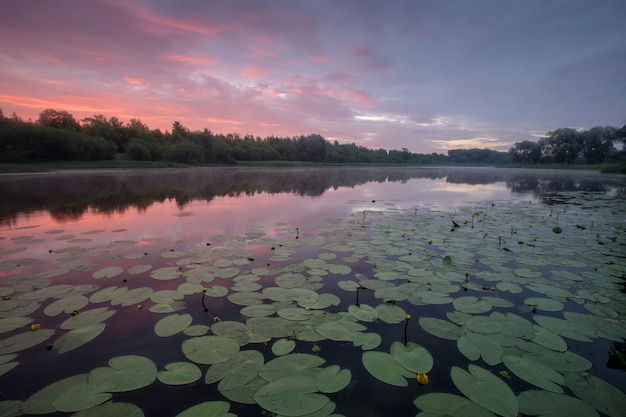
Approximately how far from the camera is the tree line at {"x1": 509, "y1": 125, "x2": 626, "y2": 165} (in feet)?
164

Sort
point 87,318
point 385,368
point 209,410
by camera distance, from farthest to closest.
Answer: point 87,318
point 385,368
point 209,410

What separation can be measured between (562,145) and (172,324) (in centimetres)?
7598

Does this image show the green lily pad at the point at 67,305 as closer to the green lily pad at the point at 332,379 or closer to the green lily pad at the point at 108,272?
the green lily pad at the point at 108,272

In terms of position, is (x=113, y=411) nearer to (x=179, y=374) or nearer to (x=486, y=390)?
(x=179, y=374)

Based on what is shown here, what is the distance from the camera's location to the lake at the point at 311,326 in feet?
Result: 5.10

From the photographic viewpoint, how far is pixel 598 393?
1.58 metres

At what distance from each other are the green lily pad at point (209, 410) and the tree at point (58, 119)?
61.4m

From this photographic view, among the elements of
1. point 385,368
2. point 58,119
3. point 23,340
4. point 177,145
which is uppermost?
point 58,119

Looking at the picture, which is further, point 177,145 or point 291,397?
point 177,145

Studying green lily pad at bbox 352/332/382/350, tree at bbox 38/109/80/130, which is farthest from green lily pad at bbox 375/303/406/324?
tree at bbox 38/109/80/130

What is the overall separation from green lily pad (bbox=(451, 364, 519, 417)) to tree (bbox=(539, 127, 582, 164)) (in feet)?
241

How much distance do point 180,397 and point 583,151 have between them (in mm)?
77746

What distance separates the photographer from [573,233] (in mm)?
5414

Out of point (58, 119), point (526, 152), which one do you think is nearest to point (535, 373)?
point (58, 119)
